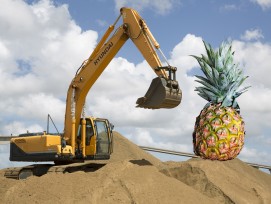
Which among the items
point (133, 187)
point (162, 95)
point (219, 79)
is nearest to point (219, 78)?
point (219, 79)

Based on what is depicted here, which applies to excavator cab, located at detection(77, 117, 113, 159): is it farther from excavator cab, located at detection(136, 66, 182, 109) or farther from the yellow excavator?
excavator cab, located at detection(136, 66, 182, 109)

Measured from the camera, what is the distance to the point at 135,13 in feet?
48.3

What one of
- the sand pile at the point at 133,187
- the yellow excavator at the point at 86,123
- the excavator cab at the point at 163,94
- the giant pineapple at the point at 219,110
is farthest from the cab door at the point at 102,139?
the giant pineapple at the point at 219,110

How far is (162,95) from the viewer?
12242 mm

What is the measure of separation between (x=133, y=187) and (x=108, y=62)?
6254 mm

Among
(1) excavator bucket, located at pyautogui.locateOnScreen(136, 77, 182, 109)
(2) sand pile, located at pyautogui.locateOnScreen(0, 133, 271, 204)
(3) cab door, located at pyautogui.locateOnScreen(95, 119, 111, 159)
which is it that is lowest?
(2) sand pile, located at pyautogui.locateOnScreen(0, 133, 271, 204)

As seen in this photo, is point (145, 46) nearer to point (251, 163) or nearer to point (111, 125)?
point (111, 125)

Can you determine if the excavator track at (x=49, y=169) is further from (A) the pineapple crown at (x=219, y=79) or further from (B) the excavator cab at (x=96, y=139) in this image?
(A) the pineapple crown at (x=219, y=79)

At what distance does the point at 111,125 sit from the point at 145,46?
10.9 feet

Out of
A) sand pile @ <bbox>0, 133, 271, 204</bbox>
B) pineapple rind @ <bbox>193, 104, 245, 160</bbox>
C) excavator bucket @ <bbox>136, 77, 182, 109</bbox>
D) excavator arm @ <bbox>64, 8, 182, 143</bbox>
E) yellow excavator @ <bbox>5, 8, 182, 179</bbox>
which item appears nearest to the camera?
sand pile @ <bbox>0, 133, 271, 204</bbox>

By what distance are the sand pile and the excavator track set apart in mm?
1448

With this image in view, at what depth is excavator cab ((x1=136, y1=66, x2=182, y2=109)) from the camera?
12242 millimetres

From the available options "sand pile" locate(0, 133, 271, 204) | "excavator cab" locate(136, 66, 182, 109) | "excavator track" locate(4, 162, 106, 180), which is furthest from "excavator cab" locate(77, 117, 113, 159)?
"excavator cab" locate(136, 66, 182, 109)

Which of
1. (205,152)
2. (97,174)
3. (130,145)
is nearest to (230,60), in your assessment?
(205,152)
